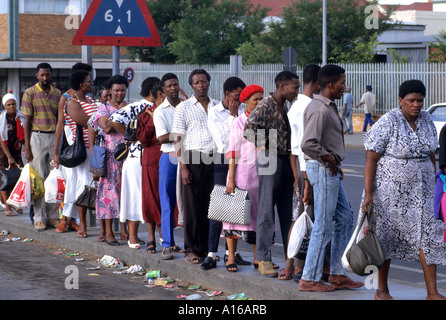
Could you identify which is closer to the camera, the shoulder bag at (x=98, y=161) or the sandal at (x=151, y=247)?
the sandal at (x=151, y=247)

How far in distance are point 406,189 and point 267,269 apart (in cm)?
159

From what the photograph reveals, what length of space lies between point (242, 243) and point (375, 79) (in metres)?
21.1

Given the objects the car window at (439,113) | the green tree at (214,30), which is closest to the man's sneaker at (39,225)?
the car window at (439,113)

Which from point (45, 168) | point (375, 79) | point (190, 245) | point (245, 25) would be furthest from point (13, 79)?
point (190, 245)

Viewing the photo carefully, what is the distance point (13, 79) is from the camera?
4512cm

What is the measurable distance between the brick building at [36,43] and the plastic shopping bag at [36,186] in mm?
33860

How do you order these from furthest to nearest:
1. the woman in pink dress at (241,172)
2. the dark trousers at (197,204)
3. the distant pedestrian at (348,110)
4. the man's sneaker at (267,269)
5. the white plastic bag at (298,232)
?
the distant pedestrian at (348,110), the dark trousers at (197,204), the woman in pink dress at (241,172), the man's sneaker at (267,269), the white plastic bag at (298,232)

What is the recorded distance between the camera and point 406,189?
633 cm

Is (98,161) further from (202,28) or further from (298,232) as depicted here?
(202,28)

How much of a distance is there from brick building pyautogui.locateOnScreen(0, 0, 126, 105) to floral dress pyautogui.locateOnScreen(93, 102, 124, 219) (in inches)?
1379

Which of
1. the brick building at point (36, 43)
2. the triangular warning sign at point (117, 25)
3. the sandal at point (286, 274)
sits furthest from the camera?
the brick building at point (36, 43)

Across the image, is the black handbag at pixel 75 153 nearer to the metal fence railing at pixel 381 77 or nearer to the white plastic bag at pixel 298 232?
the white plastic bag at pixel 298 232

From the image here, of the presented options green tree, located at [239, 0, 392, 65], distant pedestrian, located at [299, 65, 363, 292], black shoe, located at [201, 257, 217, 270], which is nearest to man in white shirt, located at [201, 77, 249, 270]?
black shoe, located at [201, 257, 217, 270]

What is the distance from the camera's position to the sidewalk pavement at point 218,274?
666 cm
